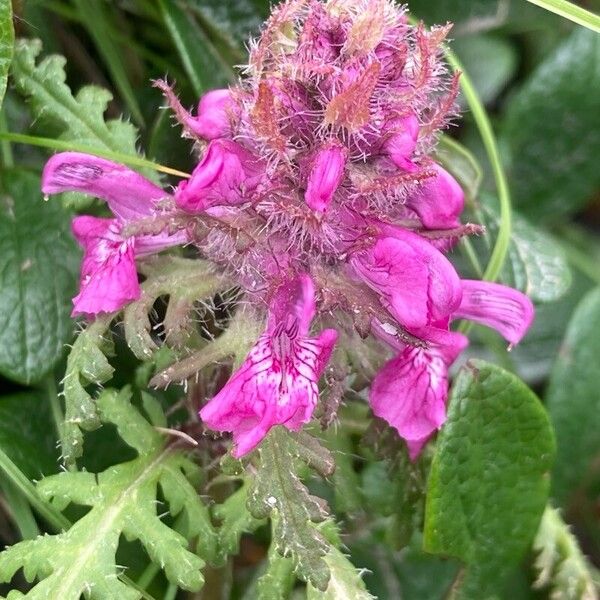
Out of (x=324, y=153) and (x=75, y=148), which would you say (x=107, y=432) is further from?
(x=324, y=153)

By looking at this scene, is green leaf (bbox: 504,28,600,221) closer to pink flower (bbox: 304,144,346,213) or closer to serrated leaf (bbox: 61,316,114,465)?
pink flower (bbox: 304,144,346,213)

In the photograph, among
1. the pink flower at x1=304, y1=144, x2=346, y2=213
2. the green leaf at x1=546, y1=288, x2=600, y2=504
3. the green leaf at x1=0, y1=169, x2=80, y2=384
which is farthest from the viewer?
the green leaf at x1=546, y1=288, x2=600, y2=504

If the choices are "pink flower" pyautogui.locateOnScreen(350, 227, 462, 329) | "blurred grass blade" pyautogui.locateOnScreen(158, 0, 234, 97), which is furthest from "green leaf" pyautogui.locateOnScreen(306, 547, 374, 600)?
"blurred grass blade" pyautogui.locateOnScreen(158, 0, 234, 97)

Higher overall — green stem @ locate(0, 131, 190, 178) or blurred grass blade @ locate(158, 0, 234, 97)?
blurred grass blade @ locate(158, 0, 234, 97)

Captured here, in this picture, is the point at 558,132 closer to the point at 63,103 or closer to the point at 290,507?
the point at 63,103

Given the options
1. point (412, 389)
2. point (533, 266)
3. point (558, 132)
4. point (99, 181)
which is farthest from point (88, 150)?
point (558, 132)

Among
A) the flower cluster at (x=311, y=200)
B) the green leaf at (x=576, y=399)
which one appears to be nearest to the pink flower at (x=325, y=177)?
the flower cluster at (x=311, y=200)
